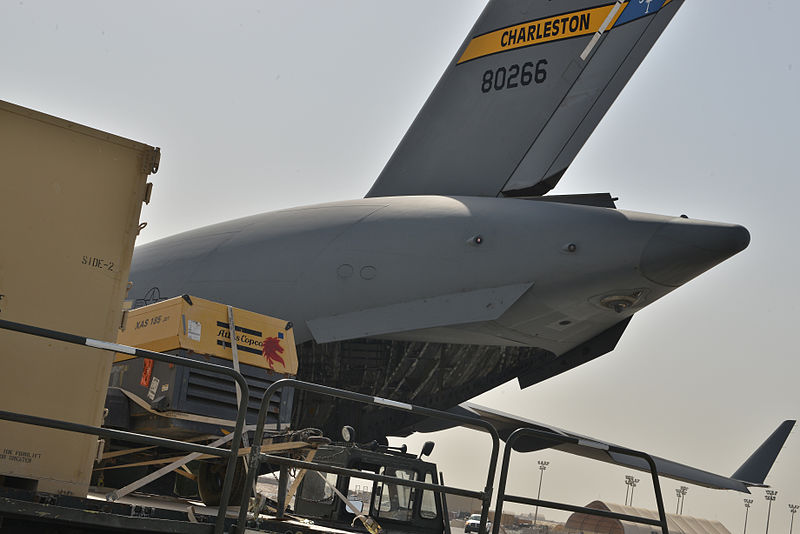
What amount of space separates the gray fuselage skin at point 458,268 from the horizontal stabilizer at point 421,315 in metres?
0.01

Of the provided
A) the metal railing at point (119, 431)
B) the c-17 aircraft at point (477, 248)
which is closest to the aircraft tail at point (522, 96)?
the c-17 aircraft at point (477, 248)

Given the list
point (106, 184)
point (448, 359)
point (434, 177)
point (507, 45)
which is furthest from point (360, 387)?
point (106, 184)

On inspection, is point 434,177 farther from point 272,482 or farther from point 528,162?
point 272,482

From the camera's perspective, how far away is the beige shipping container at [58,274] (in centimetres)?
442

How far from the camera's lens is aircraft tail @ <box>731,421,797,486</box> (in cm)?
1795

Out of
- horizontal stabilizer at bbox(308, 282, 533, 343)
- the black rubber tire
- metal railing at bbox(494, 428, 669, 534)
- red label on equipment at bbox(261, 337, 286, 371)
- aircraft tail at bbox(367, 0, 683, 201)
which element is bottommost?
the black rubber tire

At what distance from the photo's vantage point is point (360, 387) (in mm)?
13891

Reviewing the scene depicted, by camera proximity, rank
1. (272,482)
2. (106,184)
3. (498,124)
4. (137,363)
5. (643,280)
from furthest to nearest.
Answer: (498,124) → (643,280) → (272,482) → (137,363) → (106,184)

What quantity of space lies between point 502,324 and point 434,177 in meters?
3.28

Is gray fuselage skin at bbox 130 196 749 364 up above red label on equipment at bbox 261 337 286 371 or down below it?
above

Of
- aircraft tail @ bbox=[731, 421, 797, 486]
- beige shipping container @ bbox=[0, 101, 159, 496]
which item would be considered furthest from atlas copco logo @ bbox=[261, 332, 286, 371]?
aircraft tail @ bbox=[731, 421, 797, 486]

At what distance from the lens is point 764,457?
18.0m

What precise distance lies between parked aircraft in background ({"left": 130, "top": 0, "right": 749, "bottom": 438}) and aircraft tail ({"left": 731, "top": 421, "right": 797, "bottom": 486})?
653cm

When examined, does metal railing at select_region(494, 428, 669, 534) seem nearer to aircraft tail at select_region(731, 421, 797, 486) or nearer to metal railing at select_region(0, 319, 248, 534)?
metal railing at select_region(0, 319, 248, 534)
